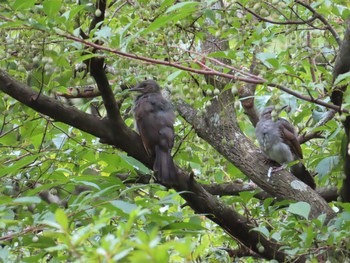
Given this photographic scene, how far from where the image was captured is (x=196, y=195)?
13.9ft

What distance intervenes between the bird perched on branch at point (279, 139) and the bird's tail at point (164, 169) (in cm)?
173

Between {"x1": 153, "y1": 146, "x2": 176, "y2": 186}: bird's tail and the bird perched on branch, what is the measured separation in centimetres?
173

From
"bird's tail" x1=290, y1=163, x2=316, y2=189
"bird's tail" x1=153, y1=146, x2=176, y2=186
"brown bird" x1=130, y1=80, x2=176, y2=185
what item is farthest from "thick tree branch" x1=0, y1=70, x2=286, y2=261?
"bird's tail" x1=290, y1=163, x2=316, y2=189

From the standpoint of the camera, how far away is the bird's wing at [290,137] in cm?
626

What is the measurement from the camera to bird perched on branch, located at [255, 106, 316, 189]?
20.6 ft

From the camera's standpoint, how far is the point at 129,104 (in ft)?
17.8

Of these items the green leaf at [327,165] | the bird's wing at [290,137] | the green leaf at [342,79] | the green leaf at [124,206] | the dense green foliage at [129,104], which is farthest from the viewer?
the bird's wing at [290,137]

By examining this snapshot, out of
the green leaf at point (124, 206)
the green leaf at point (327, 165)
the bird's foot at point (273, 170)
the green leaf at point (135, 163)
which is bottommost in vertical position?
the green leaf at point (124, 206)

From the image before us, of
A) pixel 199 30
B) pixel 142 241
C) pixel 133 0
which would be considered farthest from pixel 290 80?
pixel 142 241

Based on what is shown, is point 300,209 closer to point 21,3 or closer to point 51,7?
point 51,7

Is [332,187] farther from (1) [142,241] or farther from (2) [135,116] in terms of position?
(1) [142,241]

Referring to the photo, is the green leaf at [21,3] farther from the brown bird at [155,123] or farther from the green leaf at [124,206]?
the brown bird at [155,123]

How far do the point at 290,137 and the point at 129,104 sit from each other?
178cm

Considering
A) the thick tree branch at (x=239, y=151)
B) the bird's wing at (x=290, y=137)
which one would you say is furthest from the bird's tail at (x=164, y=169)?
the bird's wing at (x=290, y=137)
